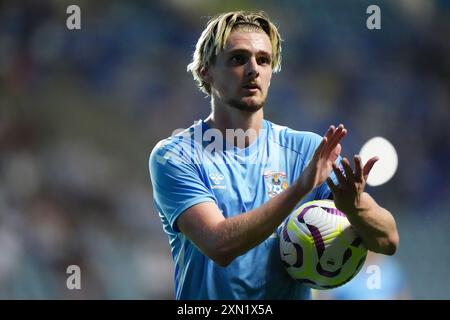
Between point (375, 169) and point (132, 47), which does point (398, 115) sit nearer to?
point (375, 169)

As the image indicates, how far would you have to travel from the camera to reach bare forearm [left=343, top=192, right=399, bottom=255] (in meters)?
3.62

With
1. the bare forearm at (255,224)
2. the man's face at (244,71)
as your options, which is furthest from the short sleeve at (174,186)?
the man's face at (244,71)

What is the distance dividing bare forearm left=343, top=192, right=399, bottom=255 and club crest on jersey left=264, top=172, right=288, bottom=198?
463 mm

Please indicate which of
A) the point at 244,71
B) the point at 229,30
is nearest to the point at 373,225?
the point at 244,71

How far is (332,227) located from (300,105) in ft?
17.0

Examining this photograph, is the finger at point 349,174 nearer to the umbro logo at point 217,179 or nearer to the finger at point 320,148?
the finger at point 320,148

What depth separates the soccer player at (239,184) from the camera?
11.7 feet

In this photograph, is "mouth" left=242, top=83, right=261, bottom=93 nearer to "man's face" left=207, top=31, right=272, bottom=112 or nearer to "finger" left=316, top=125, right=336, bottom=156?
"man's face" left=207, top=31, right=272, bottom=112

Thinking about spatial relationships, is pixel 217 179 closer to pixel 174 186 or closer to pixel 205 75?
pixel 174 186

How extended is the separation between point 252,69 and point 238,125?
327mm

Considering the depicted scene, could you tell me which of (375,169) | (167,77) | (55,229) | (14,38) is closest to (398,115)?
(375,169)

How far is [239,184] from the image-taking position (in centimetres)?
393

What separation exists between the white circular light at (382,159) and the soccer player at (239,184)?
13.8 feet

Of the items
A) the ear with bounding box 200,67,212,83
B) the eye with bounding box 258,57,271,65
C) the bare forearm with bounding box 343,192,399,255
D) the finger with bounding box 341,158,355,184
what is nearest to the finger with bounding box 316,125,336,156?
the finger with bounding box 341,158,355,184
